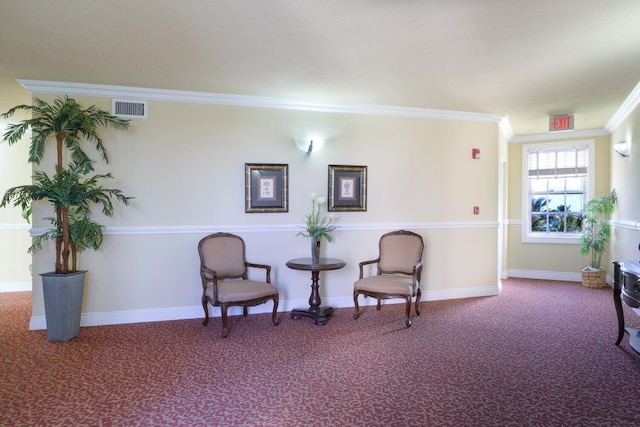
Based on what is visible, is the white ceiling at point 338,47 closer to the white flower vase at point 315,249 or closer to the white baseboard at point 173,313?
the white flower vase at point 315,249

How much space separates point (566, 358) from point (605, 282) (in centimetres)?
378

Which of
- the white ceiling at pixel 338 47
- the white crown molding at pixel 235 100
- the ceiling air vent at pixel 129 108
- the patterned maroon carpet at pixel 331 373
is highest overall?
the white ceiling at pixel 338 47

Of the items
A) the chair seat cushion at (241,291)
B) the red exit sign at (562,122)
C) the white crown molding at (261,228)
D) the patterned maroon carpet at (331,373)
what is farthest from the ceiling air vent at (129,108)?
the red exit sign at (562,122)

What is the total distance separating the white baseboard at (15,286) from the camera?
5848 mm

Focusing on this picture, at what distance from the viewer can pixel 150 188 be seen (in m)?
4.28

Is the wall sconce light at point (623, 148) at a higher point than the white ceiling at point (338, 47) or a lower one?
lower

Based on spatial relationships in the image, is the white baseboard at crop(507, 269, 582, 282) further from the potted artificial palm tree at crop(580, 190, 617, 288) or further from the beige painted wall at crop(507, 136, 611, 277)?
the potted artificial palm tree at crop(580, 190, 617, 288)

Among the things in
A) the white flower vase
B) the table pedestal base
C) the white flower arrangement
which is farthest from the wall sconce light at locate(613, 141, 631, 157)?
the table pedestal base

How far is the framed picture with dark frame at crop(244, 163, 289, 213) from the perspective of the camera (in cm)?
451

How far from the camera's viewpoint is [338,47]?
3.09 m

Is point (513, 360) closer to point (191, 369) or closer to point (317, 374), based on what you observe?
point (317, 374)

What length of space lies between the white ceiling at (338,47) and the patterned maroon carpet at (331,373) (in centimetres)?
253

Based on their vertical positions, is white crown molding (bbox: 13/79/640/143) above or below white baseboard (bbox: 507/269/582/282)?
above

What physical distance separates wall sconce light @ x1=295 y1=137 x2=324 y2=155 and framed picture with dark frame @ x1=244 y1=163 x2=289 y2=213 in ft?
0.99
